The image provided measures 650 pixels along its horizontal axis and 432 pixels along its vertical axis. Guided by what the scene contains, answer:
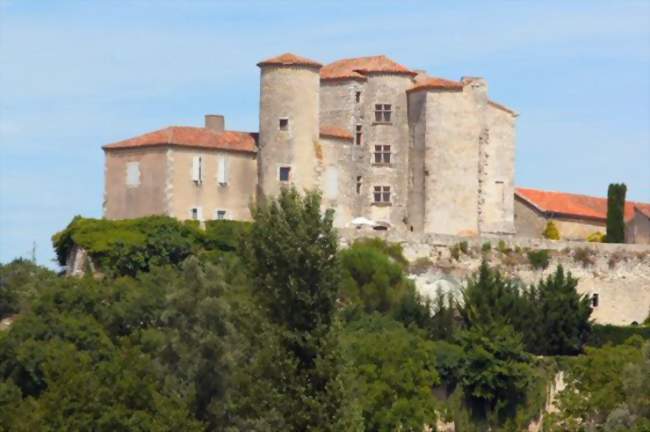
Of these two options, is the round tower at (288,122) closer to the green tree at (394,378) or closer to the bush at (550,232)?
the green tree at (394,378)

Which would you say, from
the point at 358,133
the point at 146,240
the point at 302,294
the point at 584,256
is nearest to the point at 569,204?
the point at 584,256

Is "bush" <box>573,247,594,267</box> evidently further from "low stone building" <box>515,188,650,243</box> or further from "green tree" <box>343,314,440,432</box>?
"green tree" <box>343,314,440,432</box>

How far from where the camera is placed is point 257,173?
272 feet

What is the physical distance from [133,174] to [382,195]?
822 cm

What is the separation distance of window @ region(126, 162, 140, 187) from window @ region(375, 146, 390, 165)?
7.98 m

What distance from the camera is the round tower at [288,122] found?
8200 centimetres

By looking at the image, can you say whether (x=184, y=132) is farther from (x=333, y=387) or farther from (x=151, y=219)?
(x=333, y=387)

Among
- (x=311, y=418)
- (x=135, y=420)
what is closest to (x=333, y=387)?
(x=311, y=418)

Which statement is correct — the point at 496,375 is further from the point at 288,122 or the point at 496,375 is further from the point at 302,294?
the point at 302,294

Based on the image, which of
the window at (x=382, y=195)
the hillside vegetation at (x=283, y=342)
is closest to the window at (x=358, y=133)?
the window at (x=382, y=195)

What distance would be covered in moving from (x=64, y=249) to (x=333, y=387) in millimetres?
28379

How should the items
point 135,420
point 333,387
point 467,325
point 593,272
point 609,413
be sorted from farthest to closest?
point 593,272 → point 467,325 → point 609,413 → point 135,420 → point 333,387

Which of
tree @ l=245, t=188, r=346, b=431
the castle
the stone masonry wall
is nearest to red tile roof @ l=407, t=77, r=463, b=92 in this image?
the castle

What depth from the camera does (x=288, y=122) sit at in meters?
82.2
